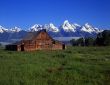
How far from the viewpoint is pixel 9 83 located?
2367 cm

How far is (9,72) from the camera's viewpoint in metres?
29.6

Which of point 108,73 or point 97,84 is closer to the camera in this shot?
point 97,84

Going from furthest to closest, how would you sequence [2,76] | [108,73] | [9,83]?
[108,73], [2,76], [9,83]

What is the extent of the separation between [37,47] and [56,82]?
71420mm

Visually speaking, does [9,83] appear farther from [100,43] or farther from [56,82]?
[100,43]

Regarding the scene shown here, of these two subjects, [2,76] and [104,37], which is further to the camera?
[104,37]

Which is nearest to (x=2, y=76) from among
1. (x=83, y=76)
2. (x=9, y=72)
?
(x=9, y=72)

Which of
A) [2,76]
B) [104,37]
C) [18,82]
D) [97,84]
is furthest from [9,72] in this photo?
[104,37]

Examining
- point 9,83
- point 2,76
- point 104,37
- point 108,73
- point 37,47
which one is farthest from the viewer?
point 104,37

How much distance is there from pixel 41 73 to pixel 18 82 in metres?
5.54

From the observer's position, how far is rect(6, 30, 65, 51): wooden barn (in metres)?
93.5

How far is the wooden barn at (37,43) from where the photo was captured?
93.5 meters

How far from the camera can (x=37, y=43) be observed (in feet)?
318

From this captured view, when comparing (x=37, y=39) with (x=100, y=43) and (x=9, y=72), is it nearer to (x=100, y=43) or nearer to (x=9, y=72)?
(x=100, y=43)
